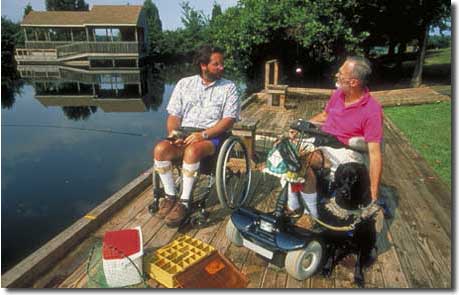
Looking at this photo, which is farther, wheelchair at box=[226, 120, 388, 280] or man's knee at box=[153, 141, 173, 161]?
man's knee at box=[153, 141, 173, 161]

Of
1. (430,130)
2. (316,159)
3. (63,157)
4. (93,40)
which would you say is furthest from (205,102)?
(93,40)

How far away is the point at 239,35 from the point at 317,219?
36.1ft

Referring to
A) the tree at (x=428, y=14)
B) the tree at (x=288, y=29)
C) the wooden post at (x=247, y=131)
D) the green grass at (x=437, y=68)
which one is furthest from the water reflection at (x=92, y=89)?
the green grass at (x=437, y=68)

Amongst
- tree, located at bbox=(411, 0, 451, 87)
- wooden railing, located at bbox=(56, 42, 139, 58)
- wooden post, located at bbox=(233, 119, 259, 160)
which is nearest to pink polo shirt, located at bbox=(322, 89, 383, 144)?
wooden post, located at bbox=(233, 119, 259, 160)

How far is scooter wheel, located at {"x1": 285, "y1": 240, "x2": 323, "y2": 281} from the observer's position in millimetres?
2043

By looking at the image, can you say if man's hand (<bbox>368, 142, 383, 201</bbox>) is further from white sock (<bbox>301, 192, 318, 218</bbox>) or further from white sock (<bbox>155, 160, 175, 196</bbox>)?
white sock (<bbox>155, 160, 175, 196</bbox>)

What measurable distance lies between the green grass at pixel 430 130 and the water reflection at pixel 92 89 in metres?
9.51

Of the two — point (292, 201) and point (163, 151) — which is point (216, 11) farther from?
point (292, 201)

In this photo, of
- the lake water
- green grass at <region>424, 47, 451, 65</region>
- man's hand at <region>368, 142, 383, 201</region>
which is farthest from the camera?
green grass at <region>424, 47, 451, 65</region>

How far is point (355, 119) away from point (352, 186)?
17.6 inches

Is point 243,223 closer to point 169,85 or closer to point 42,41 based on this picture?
point 169,85

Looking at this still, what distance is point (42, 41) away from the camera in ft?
95.1

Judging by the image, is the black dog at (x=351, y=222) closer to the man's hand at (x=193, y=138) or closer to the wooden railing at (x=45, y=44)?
the man's hand at (x=193, y=138)

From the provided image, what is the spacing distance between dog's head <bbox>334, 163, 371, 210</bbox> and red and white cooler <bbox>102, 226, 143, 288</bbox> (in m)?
1.30
